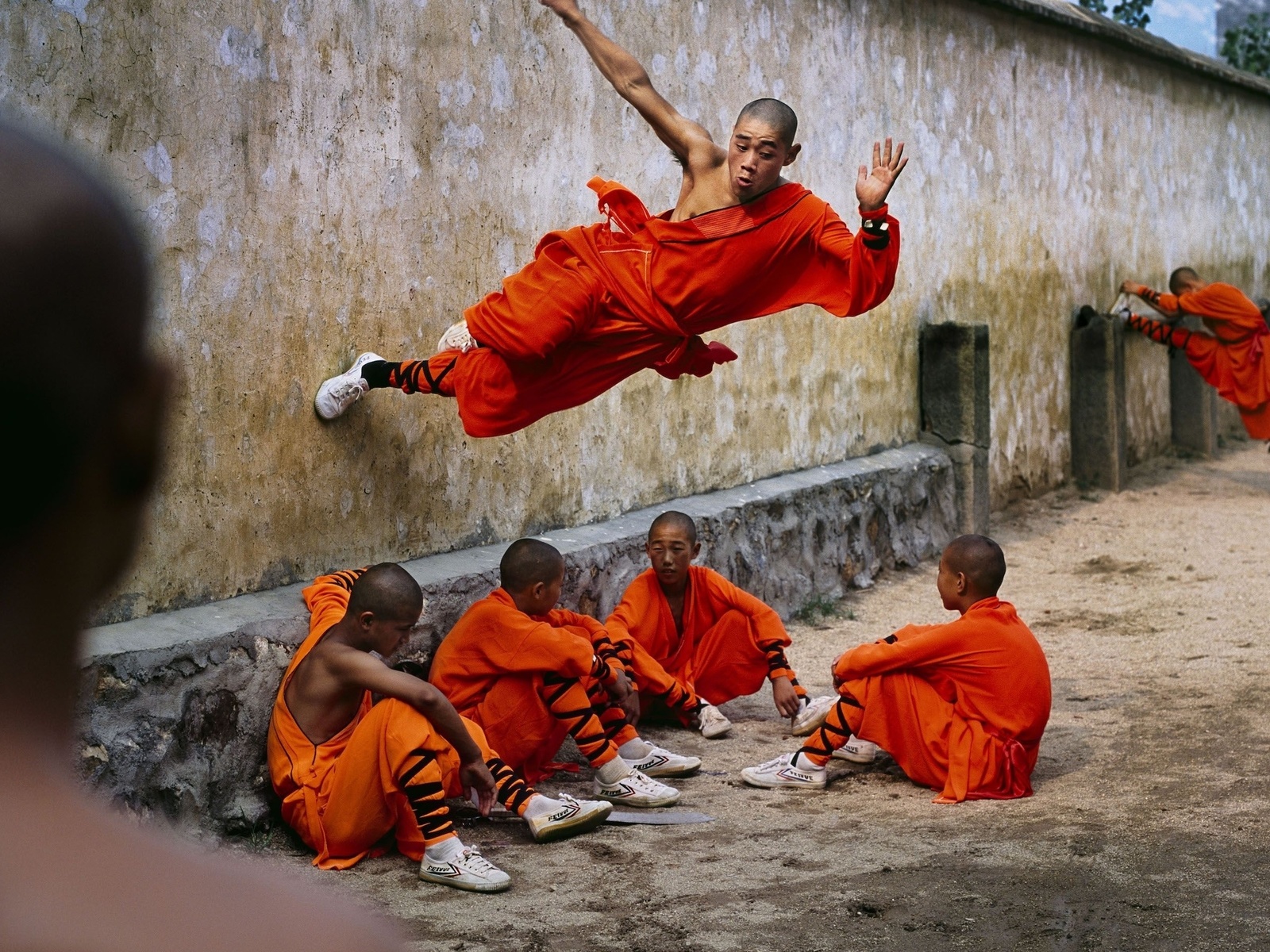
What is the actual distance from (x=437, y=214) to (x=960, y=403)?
4634 mm

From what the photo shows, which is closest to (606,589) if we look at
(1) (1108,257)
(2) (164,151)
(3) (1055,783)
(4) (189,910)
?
(3) (1055,783)

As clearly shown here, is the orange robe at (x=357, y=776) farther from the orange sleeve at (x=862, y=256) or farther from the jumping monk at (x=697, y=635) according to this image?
the orange sleeve at (x=862, y=256)

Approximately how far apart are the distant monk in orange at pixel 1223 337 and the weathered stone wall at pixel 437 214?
1.90 meters

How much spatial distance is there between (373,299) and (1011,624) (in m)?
2.42

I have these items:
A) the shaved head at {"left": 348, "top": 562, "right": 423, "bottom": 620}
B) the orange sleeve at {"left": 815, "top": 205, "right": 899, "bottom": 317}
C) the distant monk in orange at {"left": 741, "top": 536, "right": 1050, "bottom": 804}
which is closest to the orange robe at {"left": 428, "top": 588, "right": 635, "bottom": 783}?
the shaved head at {"left": 348, "top": 562, "right": 423, "bottom": 620}

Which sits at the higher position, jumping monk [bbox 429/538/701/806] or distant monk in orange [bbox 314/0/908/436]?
distant monk in orange [bbox 314/0/908/436]

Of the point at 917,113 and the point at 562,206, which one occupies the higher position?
the point at 917,113

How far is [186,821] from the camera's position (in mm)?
3895

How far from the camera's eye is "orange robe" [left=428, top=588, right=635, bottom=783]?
4.59 metres

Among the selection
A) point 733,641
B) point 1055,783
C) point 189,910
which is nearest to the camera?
point 189,910

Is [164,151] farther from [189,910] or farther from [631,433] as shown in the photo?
[189,910]

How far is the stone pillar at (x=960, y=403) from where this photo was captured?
8.71m

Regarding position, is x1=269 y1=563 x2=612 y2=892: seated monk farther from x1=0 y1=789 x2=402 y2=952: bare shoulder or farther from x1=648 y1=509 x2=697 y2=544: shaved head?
x1=0 y1=789 x2=402 y2=952: bare shoulder

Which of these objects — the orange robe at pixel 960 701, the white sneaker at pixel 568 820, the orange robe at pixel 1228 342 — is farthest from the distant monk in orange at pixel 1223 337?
the white sneaker at pixel 568 820
